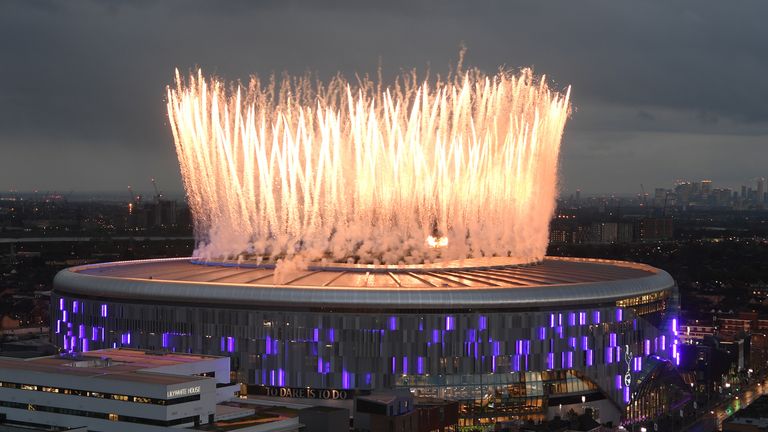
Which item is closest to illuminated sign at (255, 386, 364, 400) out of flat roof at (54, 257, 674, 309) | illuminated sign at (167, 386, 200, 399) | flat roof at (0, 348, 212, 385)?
flat roof at (54, 257, 674, 309)

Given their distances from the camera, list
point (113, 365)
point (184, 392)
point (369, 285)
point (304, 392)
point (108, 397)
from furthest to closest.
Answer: point (369, 285) < point (304, 392) < point (113, 365) < point (108, 397) < point (184, 392)

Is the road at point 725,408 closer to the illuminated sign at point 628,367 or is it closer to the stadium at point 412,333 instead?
the stadium at point 412,333

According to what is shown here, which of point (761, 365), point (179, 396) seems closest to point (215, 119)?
point (179, 396)

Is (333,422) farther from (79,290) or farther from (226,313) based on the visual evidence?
(79,290)

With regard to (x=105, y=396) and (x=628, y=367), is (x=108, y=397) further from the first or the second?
(x=628, y=367)

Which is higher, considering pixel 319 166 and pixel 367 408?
pixel 319 166

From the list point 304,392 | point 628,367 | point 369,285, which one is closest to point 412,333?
point 369,285
